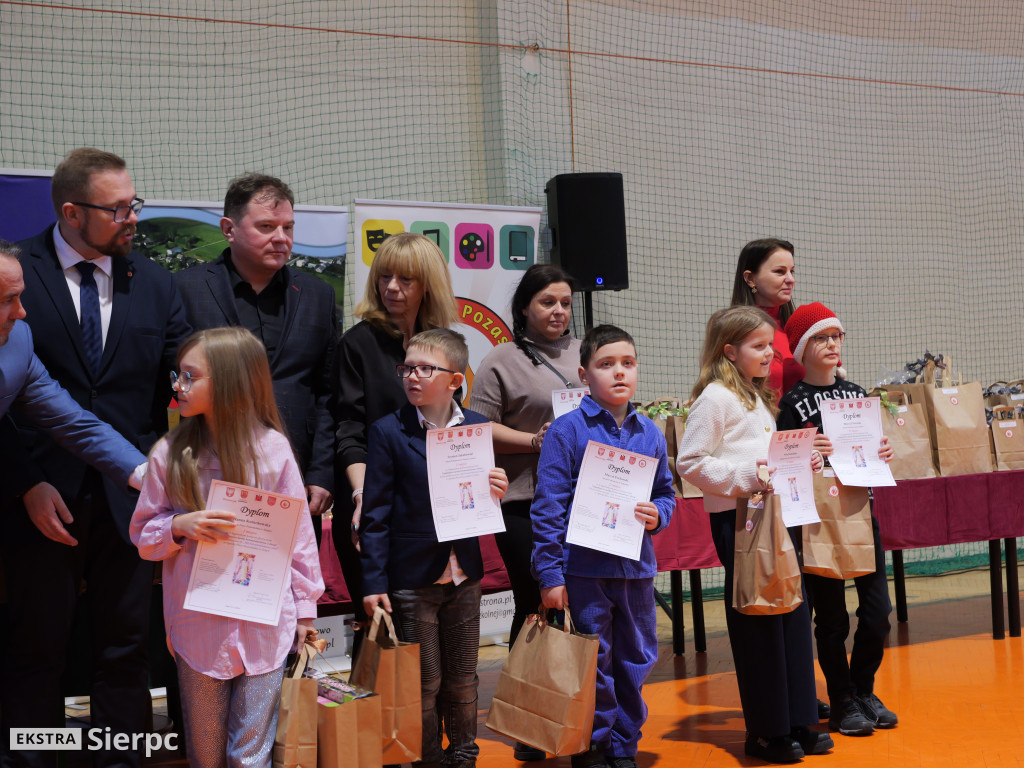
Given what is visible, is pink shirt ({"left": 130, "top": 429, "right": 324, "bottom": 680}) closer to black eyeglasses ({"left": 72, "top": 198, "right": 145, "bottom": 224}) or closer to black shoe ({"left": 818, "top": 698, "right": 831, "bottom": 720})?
black eyeglasses ({"left": 72, "top": 198, "right": 145, "bottom": 224})

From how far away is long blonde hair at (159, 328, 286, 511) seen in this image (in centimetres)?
220

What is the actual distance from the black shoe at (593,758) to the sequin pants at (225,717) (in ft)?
3.35

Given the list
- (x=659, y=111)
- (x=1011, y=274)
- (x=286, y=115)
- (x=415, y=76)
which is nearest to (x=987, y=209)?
(x=1011, y=274)

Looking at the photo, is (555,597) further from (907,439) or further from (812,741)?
(907,439)

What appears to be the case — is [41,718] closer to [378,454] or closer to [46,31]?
[378,454]

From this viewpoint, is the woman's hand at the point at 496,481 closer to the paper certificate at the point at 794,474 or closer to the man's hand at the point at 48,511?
the paper certificate at the point at 794,474

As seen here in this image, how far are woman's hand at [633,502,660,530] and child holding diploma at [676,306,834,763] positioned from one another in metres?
0.28

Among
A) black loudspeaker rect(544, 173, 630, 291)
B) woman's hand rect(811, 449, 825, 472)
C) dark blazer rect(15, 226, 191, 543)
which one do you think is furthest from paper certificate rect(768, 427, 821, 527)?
black loudspeaker rect(544, 173, 630, 291)

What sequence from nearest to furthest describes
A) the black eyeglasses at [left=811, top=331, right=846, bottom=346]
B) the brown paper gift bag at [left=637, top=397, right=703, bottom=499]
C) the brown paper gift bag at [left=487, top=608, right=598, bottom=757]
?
the brown paper gift bag at [left=487, top=608, right=598, bottom=757], the black eyeglasses at [left=811, top=331, right=846, bottom=346], the brown paper gift bag at [left=637, top=397, right=703, bottom=499]

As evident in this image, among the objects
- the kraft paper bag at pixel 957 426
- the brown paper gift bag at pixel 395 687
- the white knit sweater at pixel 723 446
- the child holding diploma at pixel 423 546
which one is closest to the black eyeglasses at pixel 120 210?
the child holding diploma at pixel 423 546

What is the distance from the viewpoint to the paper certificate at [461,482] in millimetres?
2598

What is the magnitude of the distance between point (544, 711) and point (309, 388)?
3.95 ft

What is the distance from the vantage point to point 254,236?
2822 mm

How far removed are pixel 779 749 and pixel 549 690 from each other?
0.90 metres
